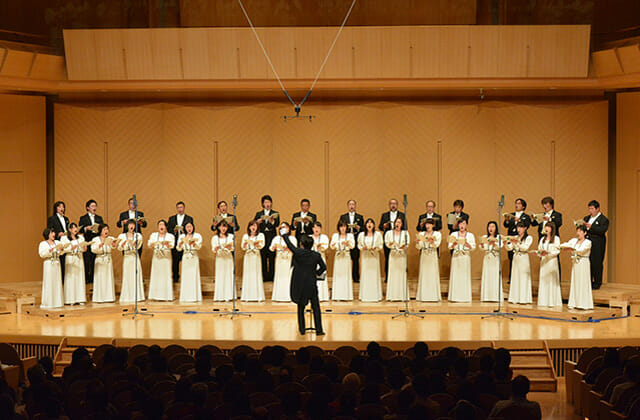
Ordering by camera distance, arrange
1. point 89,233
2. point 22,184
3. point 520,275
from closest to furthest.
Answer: point 520,275
point 89,233
point 22,184

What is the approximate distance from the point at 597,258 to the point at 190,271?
7088 millimetres

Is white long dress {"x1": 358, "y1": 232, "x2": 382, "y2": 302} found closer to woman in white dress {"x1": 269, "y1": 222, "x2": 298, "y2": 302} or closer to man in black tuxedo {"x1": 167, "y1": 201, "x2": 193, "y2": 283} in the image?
woman in white dress {"x1": 269, "y1": 222, "x2": 298, "y2": 302}

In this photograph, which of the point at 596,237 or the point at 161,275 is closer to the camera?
the point at 596,237

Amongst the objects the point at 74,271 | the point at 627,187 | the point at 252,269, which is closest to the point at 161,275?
the point at 74,271

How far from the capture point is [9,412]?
5.36m

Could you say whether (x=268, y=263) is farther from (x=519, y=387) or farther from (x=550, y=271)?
(x=519, y=387)

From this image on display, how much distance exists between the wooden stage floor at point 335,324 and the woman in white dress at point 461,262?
250 mm

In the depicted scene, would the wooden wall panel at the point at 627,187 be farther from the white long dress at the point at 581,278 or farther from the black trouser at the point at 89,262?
the black trouser at the point at 89,262

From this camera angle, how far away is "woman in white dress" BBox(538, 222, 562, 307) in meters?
11.8

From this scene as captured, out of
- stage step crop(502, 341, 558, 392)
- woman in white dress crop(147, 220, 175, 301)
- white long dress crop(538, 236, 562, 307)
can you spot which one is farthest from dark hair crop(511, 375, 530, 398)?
woman in white dress crop(147, 220, 175, 301)

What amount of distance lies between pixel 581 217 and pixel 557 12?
13.2ft

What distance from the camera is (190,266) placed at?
13.0 m

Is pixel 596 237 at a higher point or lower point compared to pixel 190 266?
higher

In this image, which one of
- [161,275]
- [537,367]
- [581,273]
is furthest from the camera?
Answer: [161,275]
